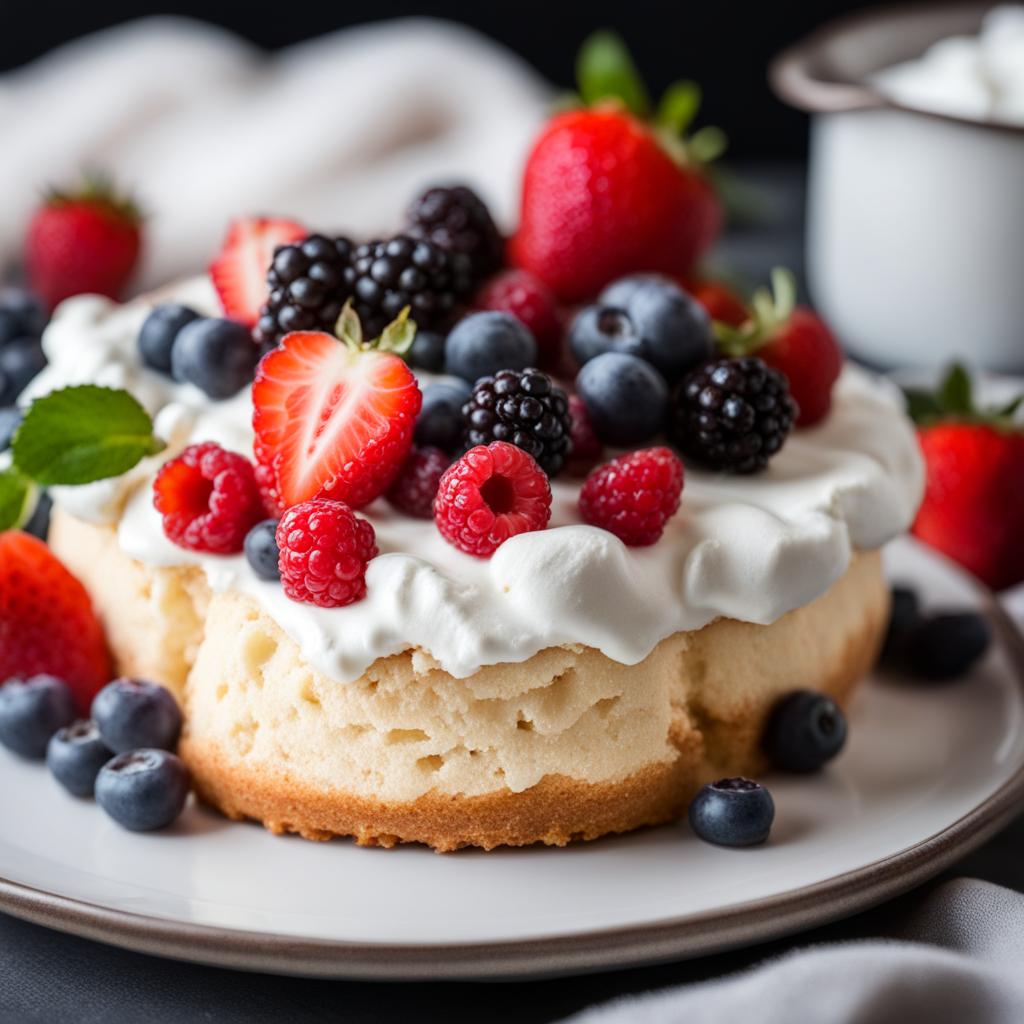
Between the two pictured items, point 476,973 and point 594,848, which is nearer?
point 476,973

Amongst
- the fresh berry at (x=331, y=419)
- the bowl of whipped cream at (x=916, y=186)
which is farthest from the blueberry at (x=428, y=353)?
the bowl of whipped cream at (x=916, y=186)

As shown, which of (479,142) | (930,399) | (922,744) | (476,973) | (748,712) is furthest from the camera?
(479,142)

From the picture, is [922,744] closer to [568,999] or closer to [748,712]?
[748,712]

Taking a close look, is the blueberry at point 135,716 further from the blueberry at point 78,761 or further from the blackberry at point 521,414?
the blackberry at point 521,414

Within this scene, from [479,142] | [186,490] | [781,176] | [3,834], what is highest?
[186,490]

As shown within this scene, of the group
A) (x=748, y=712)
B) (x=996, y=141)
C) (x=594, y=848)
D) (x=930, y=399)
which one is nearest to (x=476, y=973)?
(x=594, y=848)
